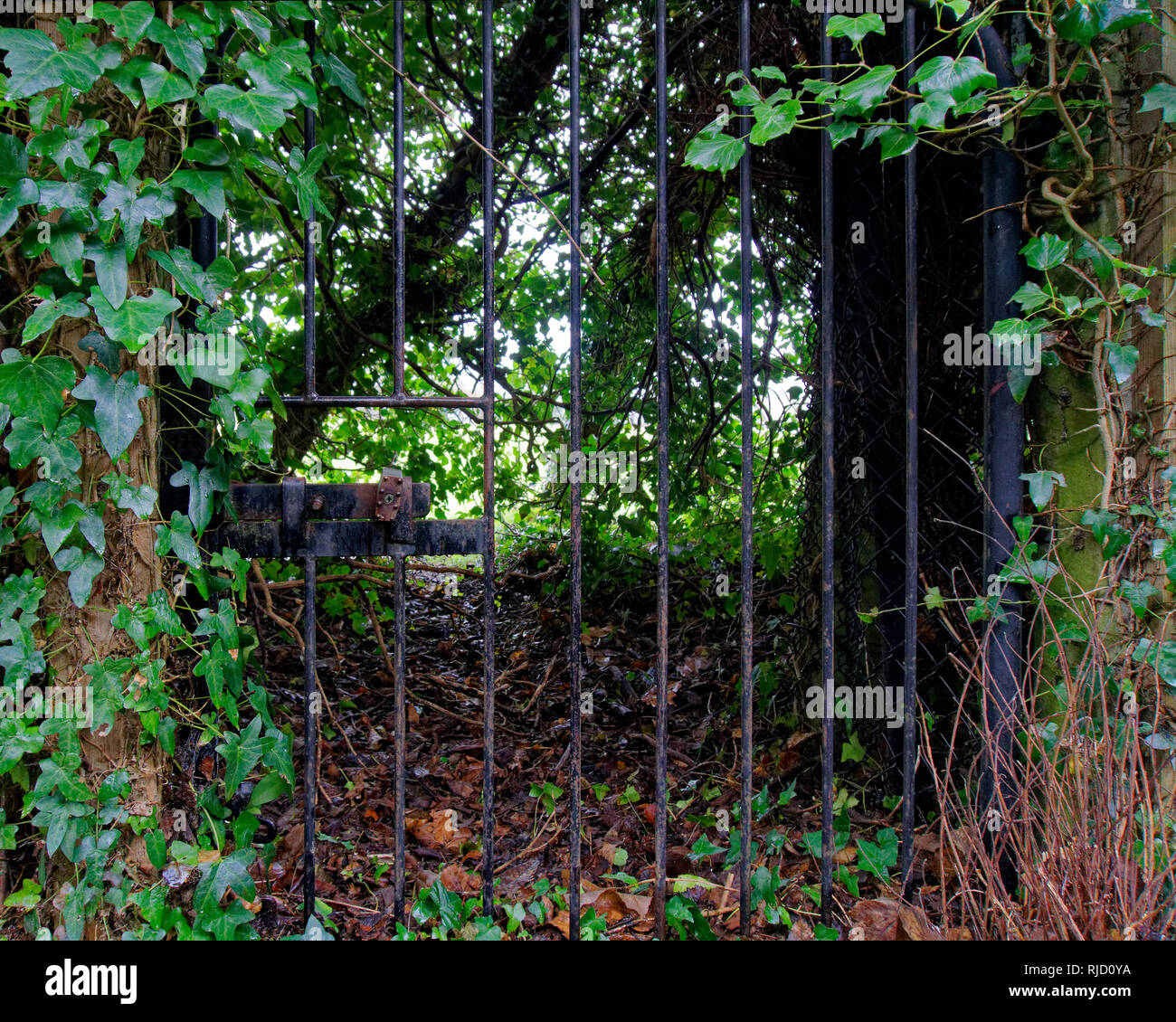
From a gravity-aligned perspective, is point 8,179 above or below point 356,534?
above

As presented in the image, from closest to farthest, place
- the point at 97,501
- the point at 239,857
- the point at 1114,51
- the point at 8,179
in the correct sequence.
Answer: the point at 8,179 → the point at 97,501 → the point at 239,857 → the point at 1114,51

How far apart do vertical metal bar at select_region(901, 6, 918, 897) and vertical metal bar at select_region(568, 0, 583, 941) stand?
0.81 m

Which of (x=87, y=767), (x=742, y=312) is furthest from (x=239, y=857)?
(x=742, y=312)

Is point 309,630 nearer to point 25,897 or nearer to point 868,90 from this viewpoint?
point 25,897

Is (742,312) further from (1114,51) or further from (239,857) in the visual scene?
(239,857)

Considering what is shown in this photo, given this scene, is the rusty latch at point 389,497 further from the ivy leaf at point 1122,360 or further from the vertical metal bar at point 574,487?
the ivy leaf at point 1122,360

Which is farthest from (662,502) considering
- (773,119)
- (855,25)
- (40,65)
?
(40,65)

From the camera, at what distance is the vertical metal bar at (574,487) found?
67.1 inches

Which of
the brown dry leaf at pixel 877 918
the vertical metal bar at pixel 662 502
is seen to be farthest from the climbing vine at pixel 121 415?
the brown dry leaf at pixel 877 918

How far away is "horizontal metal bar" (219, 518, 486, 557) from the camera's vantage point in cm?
168

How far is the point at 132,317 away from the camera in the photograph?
1.42 m

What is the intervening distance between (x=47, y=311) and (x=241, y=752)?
3.35ft

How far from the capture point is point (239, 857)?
164 cm

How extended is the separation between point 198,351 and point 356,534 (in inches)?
20.5
